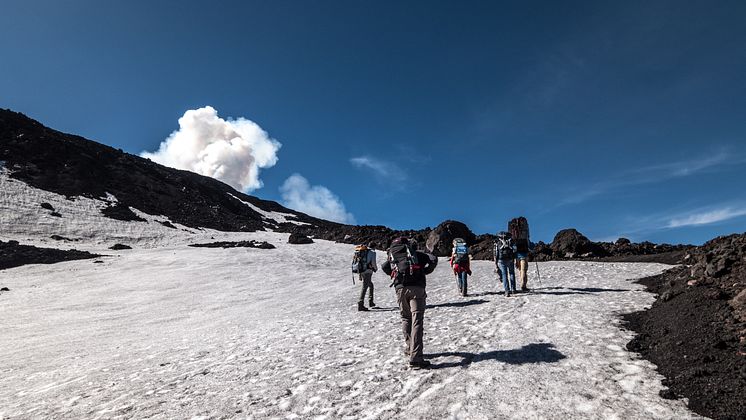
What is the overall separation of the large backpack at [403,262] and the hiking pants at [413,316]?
220 mm

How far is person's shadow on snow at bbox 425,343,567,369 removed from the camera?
782cm

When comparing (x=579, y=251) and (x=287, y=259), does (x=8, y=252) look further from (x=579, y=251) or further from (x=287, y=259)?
(x=579, y=251)

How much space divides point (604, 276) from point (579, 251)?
12962 millimetres

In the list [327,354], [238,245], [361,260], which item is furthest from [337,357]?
[238,245]

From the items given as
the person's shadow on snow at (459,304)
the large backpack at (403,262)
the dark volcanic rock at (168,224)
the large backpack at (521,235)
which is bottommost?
the person's shadow on snow at (459,304)

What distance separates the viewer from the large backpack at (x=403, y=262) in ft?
27.8

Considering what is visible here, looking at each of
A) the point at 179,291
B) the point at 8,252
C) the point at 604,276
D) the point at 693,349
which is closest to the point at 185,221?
the point at 8,252

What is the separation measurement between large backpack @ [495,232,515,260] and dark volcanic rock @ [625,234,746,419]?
485 cm

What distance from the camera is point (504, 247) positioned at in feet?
49.8

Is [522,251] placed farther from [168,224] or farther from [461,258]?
[168,224]

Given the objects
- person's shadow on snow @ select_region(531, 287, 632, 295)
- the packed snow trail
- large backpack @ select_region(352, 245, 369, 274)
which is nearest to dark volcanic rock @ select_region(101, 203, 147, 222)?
the packed snow trail

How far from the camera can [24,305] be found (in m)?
22.6

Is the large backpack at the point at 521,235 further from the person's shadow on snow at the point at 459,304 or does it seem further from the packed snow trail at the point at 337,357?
the person's shadow on snow at the point at 459,304

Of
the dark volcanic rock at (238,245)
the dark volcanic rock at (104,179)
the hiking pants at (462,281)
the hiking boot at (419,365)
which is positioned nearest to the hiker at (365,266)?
the hiking pants at (462,281)
